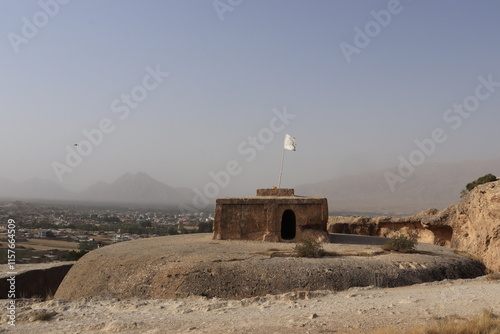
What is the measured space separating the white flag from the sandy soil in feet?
30.7

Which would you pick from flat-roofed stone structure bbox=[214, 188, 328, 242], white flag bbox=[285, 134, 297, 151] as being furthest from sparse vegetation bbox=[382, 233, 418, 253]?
white flag bbox=[285, 134, 297, 151]

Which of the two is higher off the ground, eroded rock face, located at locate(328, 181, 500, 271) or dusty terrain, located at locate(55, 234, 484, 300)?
eroded rock face, located at locate(328, 181, 500, 271)

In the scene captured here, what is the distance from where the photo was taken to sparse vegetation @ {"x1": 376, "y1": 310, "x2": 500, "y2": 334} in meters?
6.49

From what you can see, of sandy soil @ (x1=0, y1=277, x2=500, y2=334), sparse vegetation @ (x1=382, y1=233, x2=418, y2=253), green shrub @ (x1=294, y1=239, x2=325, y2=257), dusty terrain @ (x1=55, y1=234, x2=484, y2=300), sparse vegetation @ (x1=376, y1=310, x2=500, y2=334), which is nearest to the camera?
sparse vegetation @ (x1=376, y1=310, x2=500, y2=334)

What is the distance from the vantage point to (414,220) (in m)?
22.3

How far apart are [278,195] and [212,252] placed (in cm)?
555

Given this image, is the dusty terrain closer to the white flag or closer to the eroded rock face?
the eroded rock face

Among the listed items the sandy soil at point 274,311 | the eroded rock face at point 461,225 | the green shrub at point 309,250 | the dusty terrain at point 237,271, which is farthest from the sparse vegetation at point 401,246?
the sandy soil at point 274,311

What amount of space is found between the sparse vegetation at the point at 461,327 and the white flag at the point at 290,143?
41.1ft

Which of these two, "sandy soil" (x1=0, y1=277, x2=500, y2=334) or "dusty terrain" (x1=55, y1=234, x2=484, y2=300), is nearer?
"sandy soil" (x1=0, y1=277, x2=500, y2=334)

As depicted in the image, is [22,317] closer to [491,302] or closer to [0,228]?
[491,302]

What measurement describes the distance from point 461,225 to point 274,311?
43.8 feet

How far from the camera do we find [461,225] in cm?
1855

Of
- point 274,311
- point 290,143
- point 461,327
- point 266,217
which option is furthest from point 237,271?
point 290,143
